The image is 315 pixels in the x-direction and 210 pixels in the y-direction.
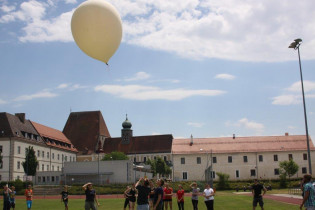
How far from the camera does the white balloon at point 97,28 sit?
38.8 feet

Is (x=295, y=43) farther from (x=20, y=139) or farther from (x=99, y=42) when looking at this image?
(x=20, y=139)

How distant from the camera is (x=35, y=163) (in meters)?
68.4

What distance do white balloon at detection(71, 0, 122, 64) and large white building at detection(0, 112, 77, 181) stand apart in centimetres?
6181

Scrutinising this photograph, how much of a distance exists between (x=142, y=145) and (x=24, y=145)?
39.3 meters

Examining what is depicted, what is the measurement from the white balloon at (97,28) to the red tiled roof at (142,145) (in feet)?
301

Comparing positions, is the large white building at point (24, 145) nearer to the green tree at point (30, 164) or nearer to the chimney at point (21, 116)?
the chimney at point (21, 116)

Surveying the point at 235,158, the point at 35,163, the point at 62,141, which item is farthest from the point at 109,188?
the point at 62,141

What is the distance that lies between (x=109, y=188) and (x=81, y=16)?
151 feet

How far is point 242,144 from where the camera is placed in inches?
3241

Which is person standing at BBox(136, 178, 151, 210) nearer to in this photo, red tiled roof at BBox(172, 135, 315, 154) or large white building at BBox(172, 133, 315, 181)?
large white building at BBox(172, 133, 315, 181)

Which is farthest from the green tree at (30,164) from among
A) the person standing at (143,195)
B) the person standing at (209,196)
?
the person standing at (143,195)

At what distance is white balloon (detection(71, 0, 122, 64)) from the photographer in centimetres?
1183

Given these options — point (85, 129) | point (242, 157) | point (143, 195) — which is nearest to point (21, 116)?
point (85, 129)

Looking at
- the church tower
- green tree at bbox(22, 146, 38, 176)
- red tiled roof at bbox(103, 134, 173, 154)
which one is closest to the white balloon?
green tree at bbox(22, 146, 38, 176)
